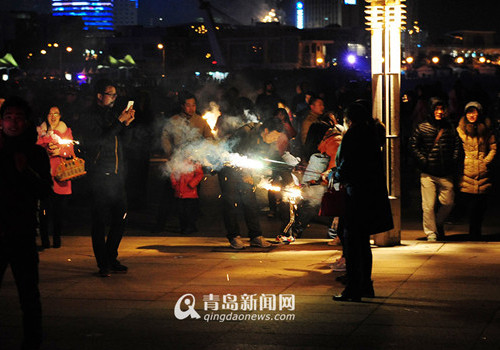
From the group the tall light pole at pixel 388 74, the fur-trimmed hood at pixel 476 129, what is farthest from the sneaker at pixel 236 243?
the fur-trimmed hood at pixel 476 129

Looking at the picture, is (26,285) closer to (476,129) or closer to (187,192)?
(187,192)

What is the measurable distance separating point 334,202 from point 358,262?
89cm

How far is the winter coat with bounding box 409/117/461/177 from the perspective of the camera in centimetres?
1097

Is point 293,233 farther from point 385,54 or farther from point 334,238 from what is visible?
point 385,54

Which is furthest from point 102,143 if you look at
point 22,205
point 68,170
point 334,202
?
point 22,205

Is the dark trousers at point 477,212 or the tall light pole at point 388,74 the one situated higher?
the tall light pole at point 388,74

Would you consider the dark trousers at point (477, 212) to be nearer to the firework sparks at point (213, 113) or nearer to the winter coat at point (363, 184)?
the winter coat at point (363, 184)

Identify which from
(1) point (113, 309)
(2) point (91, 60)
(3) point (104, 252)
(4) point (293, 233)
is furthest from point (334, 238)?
(2) point (91, 60)

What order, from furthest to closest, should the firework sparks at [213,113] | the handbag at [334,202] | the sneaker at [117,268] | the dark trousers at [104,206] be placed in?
the firework sparks at [213,113] < the sneaker at [117,268] < the dark trousers at [104,206] < the handbag at [334,202]

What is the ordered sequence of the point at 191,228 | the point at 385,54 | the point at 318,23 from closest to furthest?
the point at 385,54
the point at 191,228
the point at 318,23

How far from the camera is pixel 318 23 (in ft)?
597

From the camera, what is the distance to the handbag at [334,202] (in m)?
8.09

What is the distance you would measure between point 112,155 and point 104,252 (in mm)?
1048

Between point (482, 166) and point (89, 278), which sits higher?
point (482, 166)
